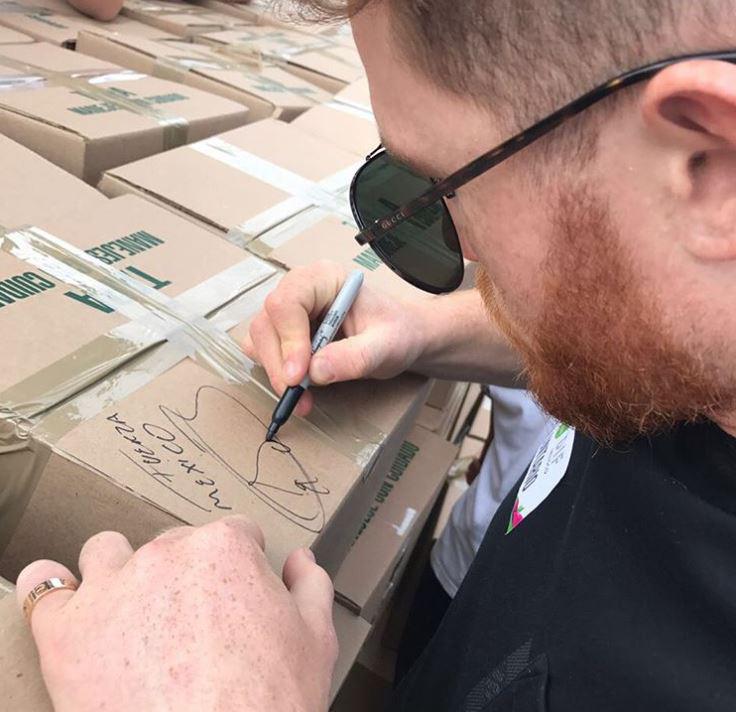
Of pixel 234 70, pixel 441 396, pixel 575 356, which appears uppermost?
pixel 575 356

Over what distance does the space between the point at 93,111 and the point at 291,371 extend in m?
0.77

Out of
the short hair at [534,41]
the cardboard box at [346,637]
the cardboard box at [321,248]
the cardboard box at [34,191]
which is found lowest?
the cardboard box at [346,637]

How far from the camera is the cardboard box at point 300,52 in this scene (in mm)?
2145

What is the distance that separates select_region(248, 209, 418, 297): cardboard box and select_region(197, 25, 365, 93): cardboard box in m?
1.02

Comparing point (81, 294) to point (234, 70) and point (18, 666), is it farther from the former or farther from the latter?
point (234, 70)

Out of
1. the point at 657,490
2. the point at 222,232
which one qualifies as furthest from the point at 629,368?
the point at 222,232

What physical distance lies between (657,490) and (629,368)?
4.6 inches

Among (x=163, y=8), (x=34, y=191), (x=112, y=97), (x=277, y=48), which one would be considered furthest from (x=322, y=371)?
(x=163, y=8)

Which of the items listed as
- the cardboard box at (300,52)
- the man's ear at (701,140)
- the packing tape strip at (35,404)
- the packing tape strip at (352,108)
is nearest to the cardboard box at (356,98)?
the packing tape strip at (352,108)

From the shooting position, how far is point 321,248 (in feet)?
3.59

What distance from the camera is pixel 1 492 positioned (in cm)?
66

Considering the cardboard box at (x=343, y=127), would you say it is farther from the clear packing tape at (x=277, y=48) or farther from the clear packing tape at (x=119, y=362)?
the clear packing tape at (x=119, y=362)

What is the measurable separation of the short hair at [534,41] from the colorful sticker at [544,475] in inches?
15.9

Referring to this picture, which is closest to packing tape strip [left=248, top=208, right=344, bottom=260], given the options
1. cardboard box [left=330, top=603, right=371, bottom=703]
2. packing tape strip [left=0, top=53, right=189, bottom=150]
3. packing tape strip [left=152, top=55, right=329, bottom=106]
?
packing tape strip [left=0, top=53, right=189, bottom=150]
